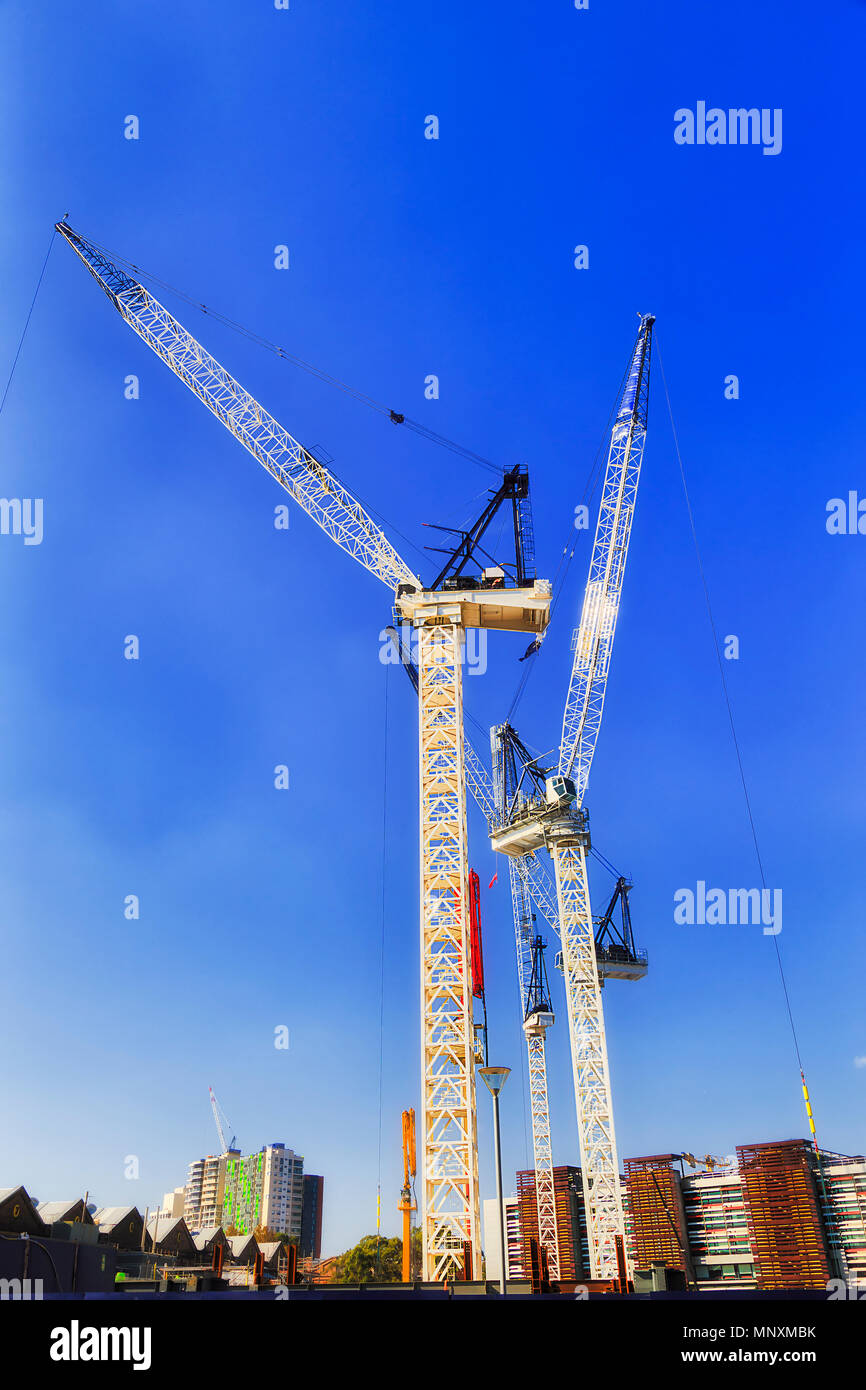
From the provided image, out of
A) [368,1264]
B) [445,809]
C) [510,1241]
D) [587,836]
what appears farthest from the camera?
[510,1241]

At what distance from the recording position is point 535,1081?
83750 millimetres

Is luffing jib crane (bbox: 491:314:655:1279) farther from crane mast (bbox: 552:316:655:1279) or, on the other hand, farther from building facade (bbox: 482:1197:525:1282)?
Result: building facade (bbox: 482:1197:525:1282)

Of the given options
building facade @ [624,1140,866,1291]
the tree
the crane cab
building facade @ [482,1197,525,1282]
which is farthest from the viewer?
building facade @ [482,1197,525,1282]

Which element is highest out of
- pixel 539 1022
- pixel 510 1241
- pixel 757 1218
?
pixel 539 1022

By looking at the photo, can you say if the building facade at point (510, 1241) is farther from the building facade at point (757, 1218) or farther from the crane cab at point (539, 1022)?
the crane cab at point (539, 1022)

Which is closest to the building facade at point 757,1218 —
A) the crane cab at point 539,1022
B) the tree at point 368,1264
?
the crane cab at point 539,1022

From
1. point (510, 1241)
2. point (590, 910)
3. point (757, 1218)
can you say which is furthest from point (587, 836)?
point (510, 1241)

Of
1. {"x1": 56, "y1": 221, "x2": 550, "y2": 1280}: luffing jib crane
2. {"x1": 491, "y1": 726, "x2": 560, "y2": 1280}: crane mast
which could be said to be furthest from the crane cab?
{"x1": 56, "y1": 221, "x2": 550, "y2": 1280}: luffing jib crane

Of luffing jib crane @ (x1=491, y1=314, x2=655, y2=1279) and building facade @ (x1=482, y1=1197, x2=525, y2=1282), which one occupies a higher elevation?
luffing jib crane @ (x1=491, y1=314, x2=655, y2=1279)

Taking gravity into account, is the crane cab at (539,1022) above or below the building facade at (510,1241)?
above

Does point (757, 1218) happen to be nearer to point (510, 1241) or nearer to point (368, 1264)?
point (368, 1264)

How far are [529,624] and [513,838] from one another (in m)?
32.0
